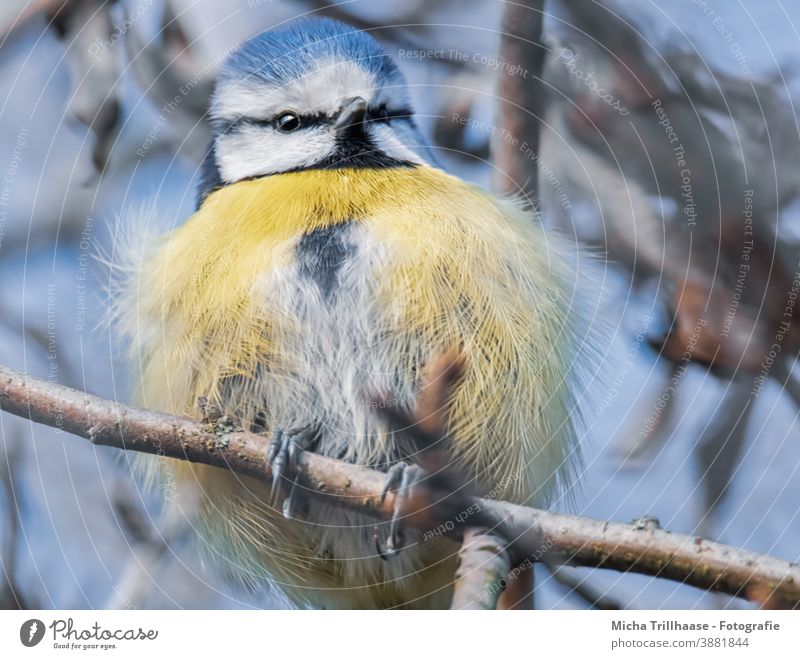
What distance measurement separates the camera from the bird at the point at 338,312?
641 millimetres

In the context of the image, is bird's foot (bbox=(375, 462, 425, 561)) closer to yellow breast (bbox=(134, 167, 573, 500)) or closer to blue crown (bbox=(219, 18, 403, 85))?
yellow breast (bbox=(134, 167, 573, 500))

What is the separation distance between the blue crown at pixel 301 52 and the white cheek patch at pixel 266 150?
1.6 inches

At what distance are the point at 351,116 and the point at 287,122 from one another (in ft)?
0.16

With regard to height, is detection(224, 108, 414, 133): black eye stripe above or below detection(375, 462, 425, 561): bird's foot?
above

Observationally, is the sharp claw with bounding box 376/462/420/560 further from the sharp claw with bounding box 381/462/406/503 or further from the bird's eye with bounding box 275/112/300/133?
the bird's eye with bounding box 275/112/300/133

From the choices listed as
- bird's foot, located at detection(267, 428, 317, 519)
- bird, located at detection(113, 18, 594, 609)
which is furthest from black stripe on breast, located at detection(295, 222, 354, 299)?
bird's foot, located at detection(267, 428, 317, 519)

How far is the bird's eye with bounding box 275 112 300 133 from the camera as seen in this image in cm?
65

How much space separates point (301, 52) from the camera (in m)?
0.65

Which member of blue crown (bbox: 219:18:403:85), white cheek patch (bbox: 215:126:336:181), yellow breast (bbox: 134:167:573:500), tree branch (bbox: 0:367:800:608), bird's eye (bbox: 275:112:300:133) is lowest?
tree branch (bbox: 0:367:800:608)

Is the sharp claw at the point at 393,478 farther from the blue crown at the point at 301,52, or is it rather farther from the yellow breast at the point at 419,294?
the blue crown at the point at 301,52

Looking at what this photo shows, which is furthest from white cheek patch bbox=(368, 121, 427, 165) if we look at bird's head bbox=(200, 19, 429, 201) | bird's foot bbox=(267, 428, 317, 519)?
bird's foot bbox=(267, 428, 317, 519)

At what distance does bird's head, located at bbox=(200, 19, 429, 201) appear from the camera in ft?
2.11
